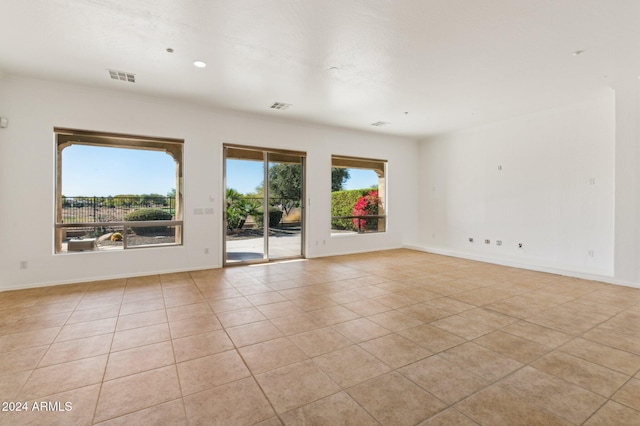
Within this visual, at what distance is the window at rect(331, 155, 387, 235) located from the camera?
7.71 metres

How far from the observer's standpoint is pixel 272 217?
666 cm

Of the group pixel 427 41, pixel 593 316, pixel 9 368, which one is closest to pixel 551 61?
pixel 427 41

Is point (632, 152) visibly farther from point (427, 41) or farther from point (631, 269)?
point (427, 41)

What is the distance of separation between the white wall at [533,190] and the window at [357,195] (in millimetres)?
1500

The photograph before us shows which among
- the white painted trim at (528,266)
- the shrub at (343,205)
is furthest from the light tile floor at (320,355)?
the shrub at (343,205)

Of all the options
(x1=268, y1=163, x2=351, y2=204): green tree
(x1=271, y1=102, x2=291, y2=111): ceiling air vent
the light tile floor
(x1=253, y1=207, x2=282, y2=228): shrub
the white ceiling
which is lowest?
the light tile floor

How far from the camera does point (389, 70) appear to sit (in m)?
4.28

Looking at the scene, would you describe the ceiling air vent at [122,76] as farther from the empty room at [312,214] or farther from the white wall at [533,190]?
the white wall at [533,190]

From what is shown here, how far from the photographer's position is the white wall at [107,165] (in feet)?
14.8

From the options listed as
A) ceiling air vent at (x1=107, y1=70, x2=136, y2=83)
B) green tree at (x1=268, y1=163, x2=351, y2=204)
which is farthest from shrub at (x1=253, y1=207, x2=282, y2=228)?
ceiling air vent at (x1=107, y1=70, x2=136, y2=83)

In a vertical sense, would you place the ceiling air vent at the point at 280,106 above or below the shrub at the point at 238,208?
above

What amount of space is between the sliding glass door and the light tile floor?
191cm

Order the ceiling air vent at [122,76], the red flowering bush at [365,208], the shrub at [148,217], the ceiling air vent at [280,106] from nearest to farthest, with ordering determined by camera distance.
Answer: the ceiling air vent at [122,76], the shrub at [148,217], the ceiling air vent at [280,106], the red flowering bush at [365,208]

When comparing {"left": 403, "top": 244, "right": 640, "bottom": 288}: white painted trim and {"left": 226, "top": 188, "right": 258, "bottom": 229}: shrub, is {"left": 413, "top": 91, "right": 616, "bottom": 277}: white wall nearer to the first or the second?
{"left": 403, "top": 244, "right": 640, "bottom": 288}: white painted trim
